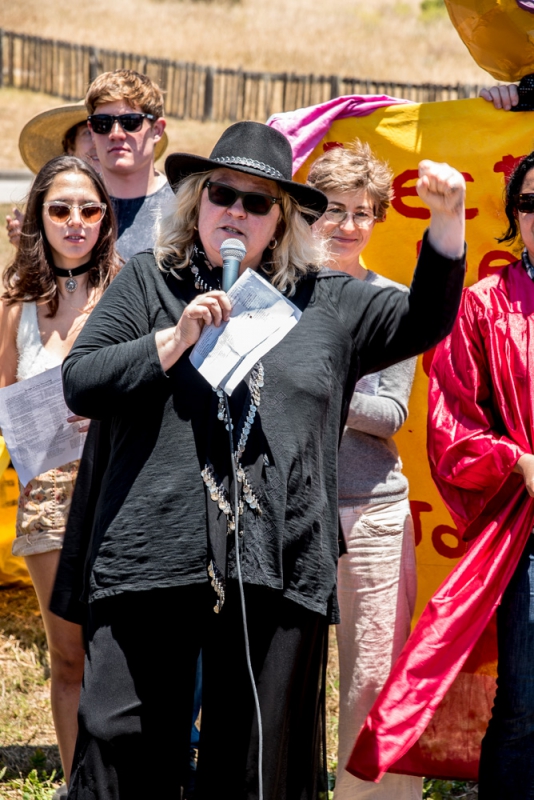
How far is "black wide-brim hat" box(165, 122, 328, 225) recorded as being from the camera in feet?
8.30

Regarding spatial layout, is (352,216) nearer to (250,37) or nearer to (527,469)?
(527,469)

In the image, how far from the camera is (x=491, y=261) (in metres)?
4.07

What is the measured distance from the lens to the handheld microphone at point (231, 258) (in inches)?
91.6

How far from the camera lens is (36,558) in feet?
10.5

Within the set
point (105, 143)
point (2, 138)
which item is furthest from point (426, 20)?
point (105, 143)

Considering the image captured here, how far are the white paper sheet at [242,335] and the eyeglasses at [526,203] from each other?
99 centimetres

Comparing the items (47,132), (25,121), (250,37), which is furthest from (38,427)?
(250,37)

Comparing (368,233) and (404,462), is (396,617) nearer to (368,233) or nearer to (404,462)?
(404,462)

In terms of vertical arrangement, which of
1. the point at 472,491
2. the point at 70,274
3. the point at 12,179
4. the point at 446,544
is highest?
the point at 70,274

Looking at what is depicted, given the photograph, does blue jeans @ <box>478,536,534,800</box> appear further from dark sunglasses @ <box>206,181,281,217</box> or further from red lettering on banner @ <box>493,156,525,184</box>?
red lettering on banner @ <box>493,156,525,184</box>

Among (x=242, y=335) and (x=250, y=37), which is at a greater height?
(x=242, y=335)

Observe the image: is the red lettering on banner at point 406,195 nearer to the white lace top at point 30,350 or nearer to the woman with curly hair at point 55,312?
the woman with curly hair at point 55,312

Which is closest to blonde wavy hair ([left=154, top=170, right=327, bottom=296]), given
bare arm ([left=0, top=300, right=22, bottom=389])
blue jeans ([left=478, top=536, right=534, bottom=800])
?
bare arm ([left=0, top=300, right=22, bottom=389])

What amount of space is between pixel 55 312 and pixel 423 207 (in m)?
1.64
